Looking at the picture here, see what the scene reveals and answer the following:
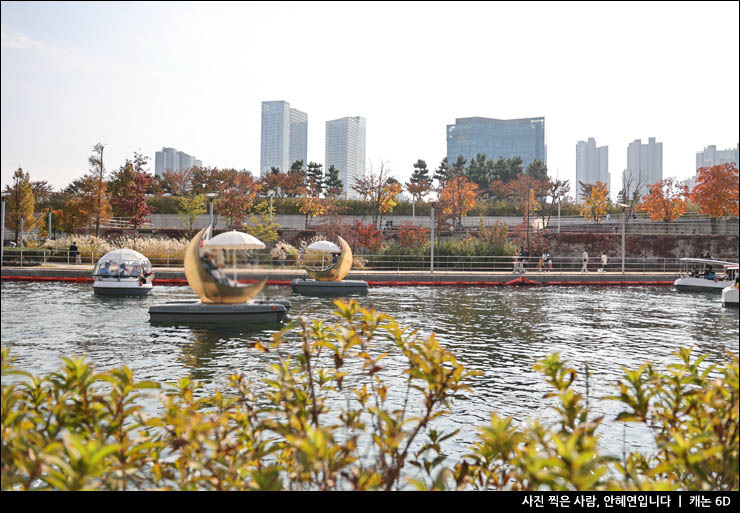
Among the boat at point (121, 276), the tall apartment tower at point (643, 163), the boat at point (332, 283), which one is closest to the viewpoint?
the boat at point (121, 276)

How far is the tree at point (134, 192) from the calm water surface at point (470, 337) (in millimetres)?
19755

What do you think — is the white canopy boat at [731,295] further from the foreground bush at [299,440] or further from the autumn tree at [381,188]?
the autumn tree at [381,188]

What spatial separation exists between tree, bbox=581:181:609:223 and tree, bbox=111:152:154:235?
44.2 metres

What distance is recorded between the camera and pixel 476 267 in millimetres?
34531

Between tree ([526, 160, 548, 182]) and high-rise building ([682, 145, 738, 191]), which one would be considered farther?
tree ([526, 160, 548, 182])

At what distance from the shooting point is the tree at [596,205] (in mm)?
→ 57688

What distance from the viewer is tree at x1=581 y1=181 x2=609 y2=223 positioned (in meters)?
57.7

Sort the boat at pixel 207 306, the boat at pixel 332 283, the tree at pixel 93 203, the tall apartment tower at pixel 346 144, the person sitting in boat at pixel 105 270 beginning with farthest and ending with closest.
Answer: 1. the tall apartment tower at pixel 346 144
2. the tree at pixel 93 203
3. the boat at pixel 332 283
4. the person sitting in boat at pixel 105 270
5. the boat at pixel 207 306

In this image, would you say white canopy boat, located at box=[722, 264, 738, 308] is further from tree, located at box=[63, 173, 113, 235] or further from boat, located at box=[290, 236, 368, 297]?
tree, located at box=[63, 173, 113, 235]

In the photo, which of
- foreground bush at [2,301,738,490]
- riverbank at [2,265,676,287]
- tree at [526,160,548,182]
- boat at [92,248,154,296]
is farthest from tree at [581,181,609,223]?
foreground bush at [2,301,738,490]

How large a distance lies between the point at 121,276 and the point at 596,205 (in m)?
50.5

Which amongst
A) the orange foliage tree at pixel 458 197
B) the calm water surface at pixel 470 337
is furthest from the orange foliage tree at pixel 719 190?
the orange foliage tree at pixel 458 197
